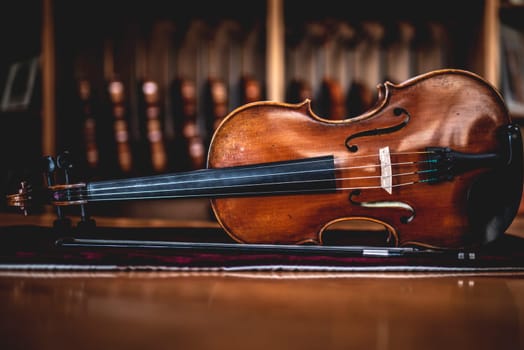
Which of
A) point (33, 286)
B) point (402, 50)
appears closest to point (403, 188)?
point (33, 286)

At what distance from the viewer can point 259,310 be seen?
0.43 metres

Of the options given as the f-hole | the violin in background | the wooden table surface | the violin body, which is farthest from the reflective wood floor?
A: the violin in background

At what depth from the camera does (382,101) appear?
794mm

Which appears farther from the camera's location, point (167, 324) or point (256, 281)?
point (256, 281)

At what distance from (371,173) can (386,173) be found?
0.03 meters

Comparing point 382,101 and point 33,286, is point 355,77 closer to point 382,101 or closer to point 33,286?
point 382,101

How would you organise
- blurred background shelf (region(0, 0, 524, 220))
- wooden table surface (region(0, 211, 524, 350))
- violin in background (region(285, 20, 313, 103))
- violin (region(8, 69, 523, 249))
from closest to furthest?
wooden table surface (region(0, 211, 524, 350))
violin (region(8, 69, 523, 249))
blurred background shelf (region(0, 0, 524, 220))
violin in background (region(285, 20, 313, 103))

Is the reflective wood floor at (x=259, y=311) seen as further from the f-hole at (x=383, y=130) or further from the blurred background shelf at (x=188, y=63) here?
the blurred background shelf at (x=188, y=63)

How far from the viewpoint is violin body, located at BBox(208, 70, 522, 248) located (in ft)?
2.44

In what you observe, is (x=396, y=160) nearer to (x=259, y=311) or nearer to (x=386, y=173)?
(x=386, y=173)

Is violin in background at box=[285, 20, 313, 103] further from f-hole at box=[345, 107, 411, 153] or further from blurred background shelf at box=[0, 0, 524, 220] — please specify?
f-hole at box=[345, 107, 411, 153]

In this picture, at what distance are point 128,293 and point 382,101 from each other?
23.3 inches

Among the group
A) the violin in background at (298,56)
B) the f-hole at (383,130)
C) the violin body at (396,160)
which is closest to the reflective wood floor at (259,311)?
the violin body at (396,160)

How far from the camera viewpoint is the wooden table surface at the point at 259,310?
342 mm
